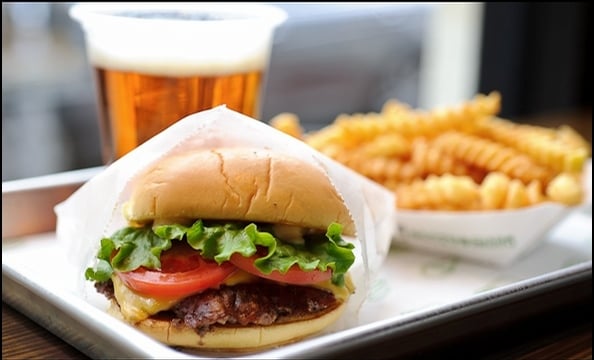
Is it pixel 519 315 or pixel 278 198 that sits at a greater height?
pixel 278 198

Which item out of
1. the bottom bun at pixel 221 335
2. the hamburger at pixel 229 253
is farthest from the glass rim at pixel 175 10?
the bottom bun at pixel 221 335

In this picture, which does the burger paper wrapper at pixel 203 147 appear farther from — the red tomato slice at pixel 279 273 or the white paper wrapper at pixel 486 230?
the white paper wrapper at pixel 486 230

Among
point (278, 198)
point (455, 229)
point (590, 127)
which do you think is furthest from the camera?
point (590, 127)

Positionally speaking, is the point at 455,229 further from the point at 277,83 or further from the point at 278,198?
the point at 277,83

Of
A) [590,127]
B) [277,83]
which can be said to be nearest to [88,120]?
[277,83]

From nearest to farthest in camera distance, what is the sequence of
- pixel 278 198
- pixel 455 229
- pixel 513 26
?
pixel 278 198 < pixel 455 229 < pixel 513 26

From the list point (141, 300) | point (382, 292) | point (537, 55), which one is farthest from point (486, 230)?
A: point (537, 55)

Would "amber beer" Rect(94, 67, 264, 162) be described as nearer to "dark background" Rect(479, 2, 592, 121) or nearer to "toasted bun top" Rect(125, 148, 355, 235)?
"toasted bun top" Rect(125, 148, 355, 235)
